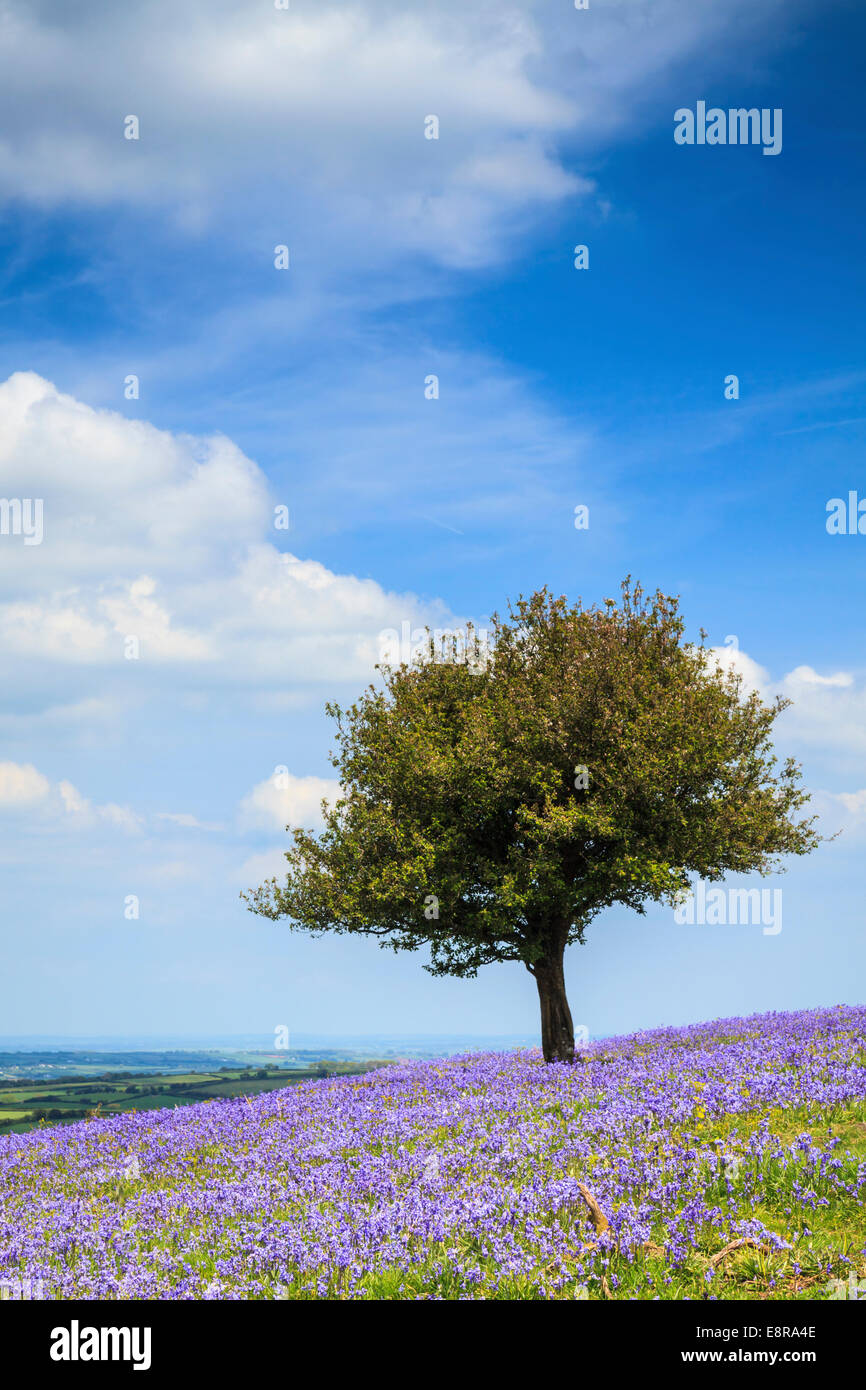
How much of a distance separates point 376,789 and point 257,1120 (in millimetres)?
8996

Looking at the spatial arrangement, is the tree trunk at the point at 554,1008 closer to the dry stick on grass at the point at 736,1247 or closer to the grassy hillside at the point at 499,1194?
the grassy hillside at the point at 499,1194

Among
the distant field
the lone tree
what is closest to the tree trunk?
the lone tree

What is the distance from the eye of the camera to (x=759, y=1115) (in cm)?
1279

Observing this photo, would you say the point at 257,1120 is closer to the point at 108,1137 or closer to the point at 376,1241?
the point at 108,1137

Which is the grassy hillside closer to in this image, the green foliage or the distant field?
the green foliage

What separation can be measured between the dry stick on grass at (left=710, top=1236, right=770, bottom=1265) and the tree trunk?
51.4ft

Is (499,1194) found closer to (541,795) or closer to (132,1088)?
(541,795)

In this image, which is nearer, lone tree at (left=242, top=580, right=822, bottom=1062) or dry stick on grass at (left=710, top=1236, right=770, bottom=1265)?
dry stick on grass at (left=710, top=1236, right=770, bottom=1265)

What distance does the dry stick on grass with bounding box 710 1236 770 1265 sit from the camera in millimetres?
8320

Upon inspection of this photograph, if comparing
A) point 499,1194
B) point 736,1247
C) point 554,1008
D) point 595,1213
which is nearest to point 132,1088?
point 554,1008

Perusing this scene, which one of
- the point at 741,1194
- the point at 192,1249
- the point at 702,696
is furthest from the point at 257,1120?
the point at 702,696

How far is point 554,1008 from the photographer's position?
80.1 feet

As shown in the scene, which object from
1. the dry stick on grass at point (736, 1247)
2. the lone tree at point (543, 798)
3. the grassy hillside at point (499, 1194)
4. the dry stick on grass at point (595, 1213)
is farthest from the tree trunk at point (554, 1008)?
the dry stick on grass at point (736, 1247)

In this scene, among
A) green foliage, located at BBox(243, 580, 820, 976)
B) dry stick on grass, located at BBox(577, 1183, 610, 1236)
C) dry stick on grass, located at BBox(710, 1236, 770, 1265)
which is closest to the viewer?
dry stick on grass, located at BBox(710, 1236, 770, 1265)
